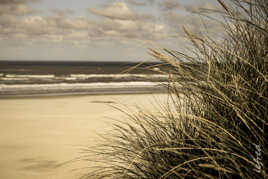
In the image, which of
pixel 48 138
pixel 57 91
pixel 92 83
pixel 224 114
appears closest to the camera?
pixel 224 114

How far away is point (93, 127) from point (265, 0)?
5.05m

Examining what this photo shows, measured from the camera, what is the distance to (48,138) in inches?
189

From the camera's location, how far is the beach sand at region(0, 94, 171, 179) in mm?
3166

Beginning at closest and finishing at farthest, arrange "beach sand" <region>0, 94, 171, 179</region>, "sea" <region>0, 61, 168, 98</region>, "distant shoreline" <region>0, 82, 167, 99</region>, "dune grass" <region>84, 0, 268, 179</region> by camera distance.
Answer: "dune grass" <region>84, 0, 268, 179</region>, "sea" <region>0, 61, 168, 98</region>, "beach sand" <region>0, 94, 171, 179</region>, "distant shoreline" <region>0, 82, 167, 99</region>

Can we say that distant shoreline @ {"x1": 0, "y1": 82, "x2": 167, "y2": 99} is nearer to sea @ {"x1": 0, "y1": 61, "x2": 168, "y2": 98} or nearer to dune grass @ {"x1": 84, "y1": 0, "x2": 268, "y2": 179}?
sea @ {"x1": 0, "y1": 61, "x2": 168, "y2": 98}

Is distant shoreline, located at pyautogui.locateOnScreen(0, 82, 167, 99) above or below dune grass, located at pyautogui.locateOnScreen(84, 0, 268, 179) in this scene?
below

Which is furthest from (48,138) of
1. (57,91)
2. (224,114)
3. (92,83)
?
(92,83)

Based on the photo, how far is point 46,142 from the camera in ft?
14.8

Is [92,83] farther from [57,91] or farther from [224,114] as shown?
[224,114]

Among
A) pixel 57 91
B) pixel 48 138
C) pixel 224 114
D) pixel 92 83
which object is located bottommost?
pixel 48 138

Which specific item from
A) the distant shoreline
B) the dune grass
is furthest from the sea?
the dune grass

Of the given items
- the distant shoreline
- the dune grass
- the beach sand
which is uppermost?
the dune grass

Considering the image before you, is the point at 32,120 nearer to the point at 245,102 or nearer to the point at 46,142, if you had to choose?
the point at 46,142

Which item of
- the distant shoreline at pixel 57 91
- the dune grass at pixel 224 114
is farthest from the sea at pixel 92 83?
the dune grass at pixel 224 114
